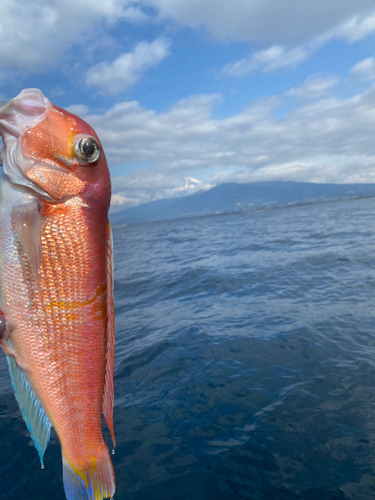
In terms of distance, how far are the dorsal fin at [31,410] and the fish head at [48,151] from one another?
1115 mm

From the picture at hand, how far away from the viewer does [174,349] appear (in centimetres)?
695

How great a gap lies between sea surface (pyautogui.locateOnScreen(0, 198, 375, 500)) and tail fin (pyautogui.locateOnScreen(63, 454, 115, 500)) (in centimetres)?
213

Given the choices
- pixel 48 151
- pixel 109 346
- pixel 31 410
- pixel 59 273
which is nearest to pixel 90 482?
pixel 31 410

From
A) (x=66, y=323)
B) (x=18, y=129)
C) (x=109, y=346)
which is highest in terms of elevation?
(x=18, y=129)

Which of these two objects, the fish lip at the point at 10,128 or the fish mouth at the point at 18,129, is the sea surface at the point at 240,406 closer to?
the fish mouth at the point at 18,129

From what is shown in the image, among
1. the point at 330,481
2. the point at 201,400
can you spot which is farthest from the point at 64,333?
the point at 201,400

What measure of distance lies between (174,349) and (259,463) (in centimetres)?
336

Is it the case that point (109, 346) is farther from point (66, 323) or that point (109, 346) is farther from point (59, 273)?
point (59, 273)

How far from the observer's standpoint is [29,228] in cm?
167

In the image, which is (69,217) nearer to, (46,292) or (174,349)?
(46,292)

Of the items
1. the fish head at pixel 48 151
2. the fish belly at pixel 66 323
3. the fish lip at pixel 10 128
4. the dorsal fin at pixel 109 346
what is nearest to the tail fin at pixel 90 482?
the fish belly at pixel 66 323

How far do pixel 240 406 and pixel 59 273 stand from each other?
4.09 metres

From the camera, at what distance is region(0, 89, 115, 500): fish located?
68.4 inches

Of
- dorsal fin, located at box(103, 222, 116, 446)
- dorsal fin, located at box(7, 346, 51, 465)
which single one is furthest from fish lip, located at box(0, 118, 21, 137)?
dorsal fin, located at box(7, 346, 51, 465)
